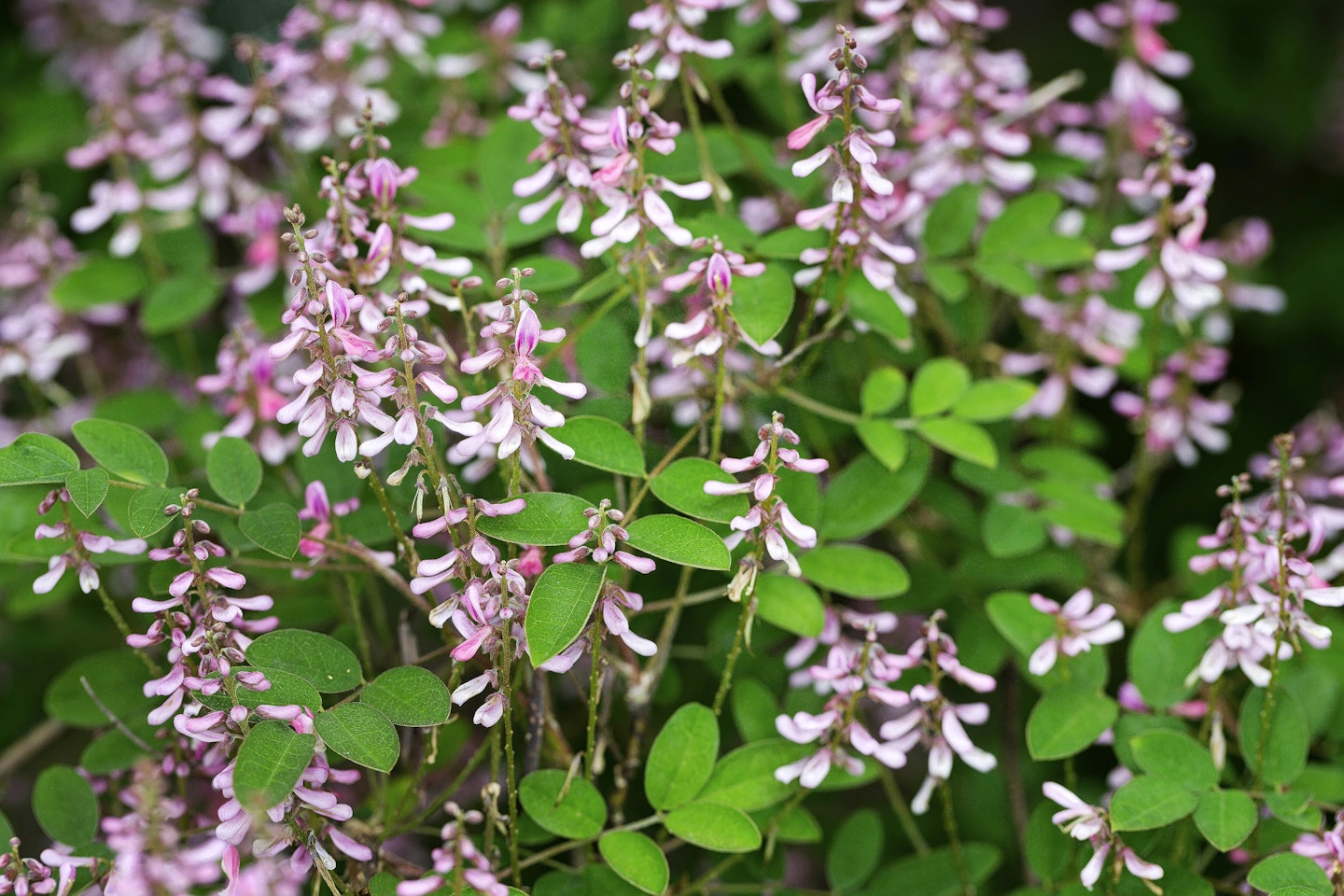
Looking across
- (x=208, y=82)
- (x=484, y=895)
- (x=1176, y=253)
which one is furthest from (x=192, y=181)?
(x=1176, y=253)

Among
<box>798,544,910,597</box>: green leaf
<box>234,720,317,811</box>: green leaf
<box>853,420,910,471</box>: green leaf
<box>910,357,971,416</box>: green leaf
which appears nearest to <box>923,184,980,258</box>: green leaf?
<box>910,357,971,416</box>: green leaf

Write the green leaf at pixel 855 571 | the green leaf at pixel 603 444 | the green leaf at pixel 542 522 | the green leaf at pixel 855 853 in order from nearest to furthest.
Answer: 1. the green leaf at pixel 542 522
2. the green leaf at pixel 603 444
3. the green leaf at pixel 855 571
4. the green leaf at pixel 855 853

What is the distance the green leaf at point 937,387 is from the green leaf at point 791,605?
0.32m

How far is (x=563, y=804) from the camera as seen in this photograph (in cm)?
A: 130

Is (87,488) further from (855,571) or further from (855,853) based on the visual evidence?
(855,853)

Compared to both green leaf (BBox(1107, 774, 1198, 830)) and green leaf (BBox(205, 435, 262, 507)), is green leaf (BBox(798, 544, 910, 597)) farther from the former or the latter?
green leaf (BBox(205, 435, 262, 507))

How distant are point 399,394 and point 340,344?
77 mm

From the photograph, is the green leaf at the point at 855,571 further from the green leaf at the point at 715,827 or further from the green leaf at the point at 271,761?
the green leaf at the point at 271,761

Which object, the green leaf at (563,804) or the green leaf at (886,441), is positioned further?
the green leaf at (886,441)

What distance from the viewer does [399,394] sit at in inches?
45.5

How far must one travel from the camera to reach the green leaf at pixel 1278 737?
138 centimetres

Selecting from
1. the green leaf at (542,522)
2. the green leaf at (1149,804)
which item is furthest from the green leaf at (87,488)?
the green leaf at (1149,804)

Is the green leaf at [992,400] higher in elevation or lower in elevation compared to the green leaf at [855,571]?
higher

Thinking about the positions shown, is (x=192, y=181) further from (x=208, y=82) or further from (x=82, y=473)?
(x=82, y=473)
